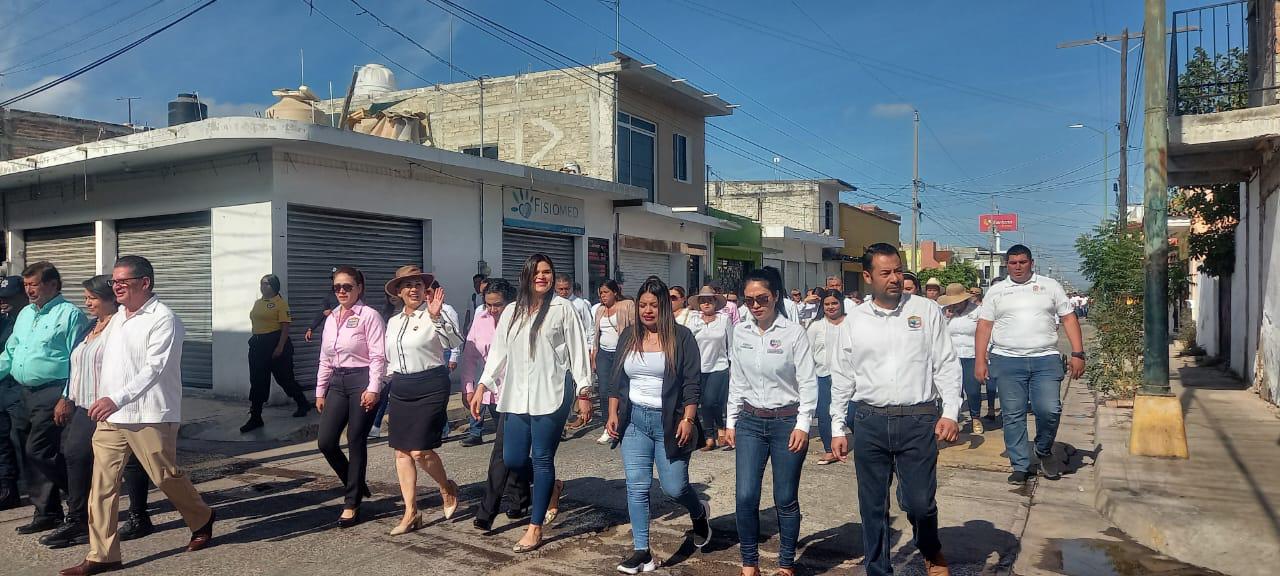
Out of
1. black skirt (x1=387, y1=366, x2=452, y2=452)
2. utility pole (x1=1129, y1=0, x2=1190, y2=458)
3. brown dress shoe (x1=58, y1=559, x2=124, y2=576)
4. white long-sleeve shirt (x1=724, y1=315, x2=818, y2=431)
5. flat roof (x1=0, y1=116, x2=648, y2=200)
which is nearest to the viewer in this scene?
white long-sleeve shirt (x1=724, y1=315, x2=818, y2=431)

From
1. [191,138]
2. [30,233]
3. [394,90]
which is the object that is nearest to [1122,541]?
[191,138]

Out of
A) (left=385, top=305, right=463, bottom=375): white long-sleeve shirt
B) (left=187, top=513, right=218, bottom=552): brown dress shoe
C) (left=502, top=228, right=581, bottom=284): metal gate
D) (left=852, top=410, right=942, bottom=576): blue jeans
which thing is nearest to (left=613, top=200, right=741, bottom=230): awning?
(left=502, top=228, right=581, bottom=284): metal gate

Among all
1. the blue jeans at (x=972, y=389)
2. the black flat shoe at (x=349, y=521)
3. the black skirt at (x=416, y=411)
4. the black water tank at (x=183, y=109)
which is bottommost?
the black flat shoe at (x=349, y=521)

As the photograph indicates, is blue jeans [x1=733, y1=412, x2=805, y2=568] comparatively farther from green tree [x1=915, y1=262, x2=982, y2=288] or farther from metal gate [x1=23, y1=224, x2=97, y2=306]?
green tree [x1=915, y1=262, x2=982, y2=288]

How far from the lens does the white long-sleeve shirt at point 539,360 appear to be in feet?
16.4

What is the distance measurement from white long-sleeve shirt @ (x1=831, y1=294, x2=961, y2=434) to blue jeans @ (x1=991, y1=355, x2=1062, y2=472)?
2.89 m

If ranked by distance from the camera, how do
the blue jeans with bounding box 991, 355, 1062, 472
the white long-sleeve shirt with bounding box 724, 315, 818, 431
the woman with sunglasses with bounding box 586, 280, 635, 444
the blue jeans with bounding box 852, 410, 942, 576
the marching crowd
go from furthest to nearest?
the woman with sunglasses with bounding box 586, 280, 635, 444, the blue jeans with bounding box 991, 355, 1062, 472, the white long-sleeve shirt with bounding box 724, 315, 818, 431, the marching crowd, the blue jeans with bounding box 852, 410, 942, 576

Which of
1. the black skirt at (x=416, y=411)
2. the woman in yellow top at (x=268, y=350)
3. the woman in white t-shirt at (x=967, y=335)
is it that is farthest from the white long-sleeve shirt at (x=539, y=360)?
the woman in white t-shirt at (x=967, y=335)

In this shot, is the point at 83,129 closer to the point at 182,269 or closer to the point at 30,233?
the point at 30,233

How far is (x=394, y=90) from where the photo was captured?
882 inches

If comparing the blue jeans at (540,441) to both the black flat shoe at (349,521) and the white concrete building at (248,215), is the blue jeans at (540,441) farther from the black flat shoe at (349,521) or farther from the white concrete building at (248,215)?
the white concrete building at (248,215)

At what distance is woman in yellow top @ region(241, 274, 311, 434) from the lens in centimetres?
938

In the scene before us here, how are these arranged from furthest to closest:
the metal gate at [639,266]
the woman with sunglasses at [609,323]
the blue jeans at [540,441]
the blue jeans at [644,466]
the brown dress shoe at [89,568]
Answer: the metal gate at [639,266]
the woman with sunglasses at [609,323]
the blue jeans at [540,441]
the blue jeans at [644,466]
the brown dress shoe at [89,568]

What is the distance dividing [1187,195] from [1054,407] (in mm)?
12977
